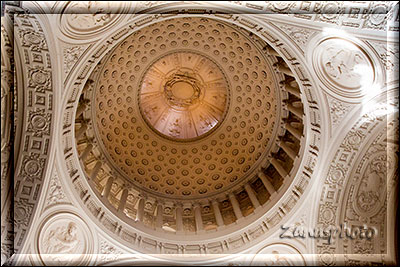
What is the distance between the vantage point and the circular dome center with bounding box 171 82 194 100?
22234 millimetres

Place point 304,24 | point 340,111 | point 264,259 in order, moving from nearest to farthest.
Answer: point 304,24, point 340,111, point 264,259

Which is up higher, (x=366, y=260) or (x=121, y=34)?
(x=121, y=34)

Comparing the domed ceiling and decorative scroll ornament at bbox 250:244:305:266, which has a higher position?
the domed ceiling

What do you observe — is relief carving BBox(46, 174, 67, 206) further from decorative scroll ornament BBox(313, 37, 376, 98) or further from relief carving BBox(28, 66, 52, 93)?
decorative scroll ornament BBox(313, 37, 376, 98)

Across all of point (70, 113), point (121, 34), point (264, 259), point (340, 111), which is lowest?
point (264, 259)

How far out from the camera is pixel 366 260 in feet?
52.3

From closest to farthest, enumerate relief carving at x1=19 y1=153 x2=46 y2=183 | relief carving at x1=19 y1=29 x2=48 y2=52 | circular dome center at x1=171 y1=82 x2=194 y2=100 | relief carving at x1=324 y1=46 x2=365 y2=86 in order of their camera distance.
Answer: relief carving at x1=19 y1=29 x2=48 y2=52, relief carving at x1=324 y1=46 x2=365 y2=86, relief carving at x1=19 y1=153 x2=46 y2=183, circular dome center at x1=171 y1=82 x2=194 y2=100

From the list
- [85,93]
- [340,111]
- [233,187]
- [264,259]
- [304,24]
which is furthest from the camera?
[233,187]

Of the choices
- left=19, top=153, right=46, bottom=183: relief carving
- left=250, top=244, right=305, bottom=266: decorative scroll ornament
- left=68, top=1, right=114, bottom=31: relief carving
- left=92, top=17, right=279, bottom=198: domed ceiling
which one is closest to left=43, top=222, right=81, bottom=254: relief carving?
left=19, top=153, right=46, bottom=183: relief carving

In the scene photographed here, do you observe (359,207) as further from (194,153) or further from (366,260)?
(194,153)

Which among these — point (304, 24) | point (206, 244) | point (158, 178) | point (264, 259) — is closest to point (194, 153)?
point (158, 178)

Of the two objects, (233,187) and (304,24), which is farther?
(233,187)

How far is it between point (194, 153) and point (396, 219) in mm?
10462

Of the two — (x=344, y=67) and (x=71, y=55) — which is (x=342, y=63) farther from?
(x=71, y=55)
